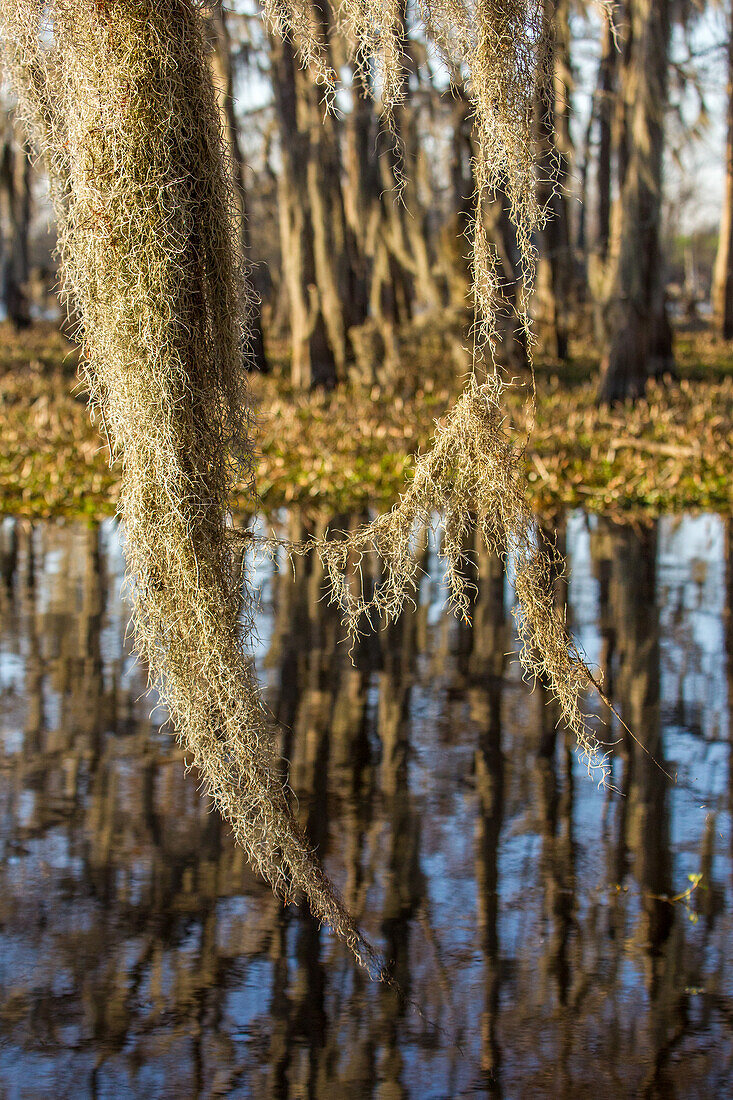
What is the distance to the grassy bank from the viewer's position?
40.2 ft

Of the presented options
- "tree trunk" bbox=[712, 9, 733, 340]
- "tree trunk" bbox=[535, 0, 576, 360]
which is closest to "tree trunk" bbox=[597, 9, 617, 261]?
"tree trunk" bbox=[535, 0, 576, 360]

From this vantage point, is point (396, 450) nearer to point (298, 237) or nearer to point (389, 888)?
point (298, 237)

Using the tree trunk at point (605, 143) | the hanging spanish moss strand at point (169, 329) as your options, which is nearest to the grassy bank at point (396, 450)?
the hanging spanish moss strand at point (169, 329)

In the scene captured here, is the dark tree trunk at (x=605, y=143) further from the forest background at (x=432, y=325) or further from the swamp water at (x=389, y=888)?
the swamp water at (x=389, y=888)

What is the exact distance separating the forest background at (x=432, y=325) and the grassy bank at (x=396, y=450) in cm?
3

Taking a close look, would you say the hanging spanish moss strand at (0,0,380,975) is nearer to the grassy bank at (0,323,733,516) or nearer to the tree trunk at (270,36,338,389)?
the grassy bank at (0,323,733,516)

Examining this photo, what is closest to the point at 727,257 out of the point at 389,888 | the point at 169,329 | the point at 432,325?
the point at 432,325

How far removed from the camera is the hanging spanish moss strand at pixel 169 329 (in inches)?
128

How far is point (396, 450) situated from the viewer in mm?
13781

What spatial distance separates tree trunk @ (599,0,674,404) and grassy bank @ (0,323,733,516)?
57 centimetres

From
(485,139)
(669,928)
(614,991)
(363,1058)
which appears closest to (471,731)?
(669,928)

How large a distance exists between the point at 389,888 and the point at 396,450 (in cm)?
990

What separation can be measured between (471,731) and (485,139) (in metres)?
3.19

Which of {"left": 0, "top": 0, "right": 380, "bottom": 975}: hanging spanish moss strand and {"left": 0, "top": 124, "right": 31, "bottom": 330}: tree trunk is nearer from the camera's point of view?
{"left": 0, "top": 0, "right": 380, "bottom": 975}: hanging spanish moss strand
